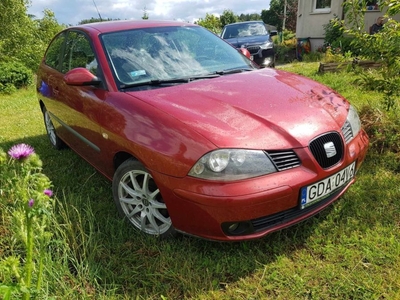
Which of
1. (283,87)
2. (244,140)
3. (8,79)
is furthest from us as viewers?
(8,79)

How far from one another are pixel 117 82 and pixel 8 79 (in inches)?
353

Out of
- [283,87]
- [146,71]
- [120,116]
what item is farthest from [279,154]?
[146,71]

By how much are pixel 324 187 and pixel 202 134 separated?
85 centimetres

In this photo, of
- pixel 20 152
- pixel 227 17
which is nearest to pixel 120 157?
pixel 20 152

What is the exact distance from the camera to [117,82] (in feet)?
9.01

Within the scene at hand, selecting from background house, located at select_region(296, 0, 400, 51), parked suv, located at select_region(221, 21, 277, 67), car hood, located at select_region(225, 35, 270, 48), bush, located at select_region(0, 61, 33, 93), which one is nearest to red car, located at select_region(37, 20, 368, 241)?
parked suv, located at select_region(221, 21, 277, 67)

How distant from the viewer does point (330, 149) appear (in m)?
2.22

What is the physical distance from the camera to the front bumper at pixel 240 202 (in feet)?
6.46

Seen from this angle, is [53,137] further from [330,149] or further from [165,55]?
[330,149]

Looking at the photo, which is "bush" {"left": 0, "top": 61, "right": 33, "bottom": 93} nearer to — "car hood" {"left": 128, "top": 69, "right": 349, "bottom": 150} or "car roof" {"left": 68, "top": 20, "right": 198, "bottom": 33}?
"car roof" {"left": 68, "top": 20, "right": 198, "bottom": 33}

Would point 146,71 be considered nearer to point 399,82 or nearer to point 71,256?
point 71,256

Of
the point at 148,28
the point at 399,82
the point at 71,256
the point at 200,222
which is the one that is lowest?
the point at 71,256

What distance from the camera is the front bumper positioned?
1.97 m

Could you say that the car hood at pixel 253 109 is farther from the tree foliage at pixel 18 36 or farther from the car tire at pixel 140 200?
the tree foliage at pixel 18 36
